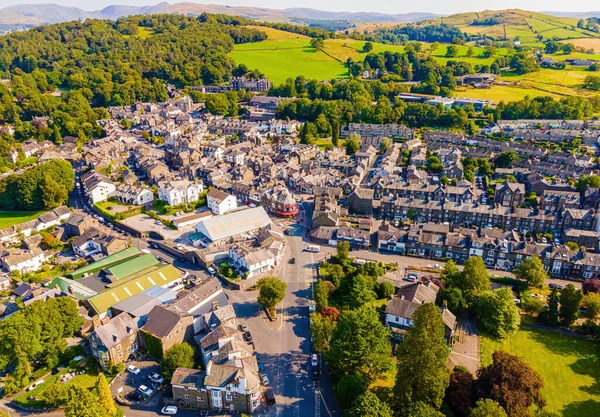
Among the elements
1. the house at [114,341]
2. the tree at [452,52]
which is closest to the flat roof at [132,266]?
the house at [114,341]

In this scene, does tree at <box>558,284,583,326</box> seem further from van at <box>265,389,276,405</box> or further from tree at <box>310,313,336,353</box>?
van at <box>265,389,276,405</box>

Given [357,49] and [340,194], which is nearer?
[340,194]

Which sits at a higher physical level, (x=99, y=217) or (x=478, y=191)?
(x=478, y=191)

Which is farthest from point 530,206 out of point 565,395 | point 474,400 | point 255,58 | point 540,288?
point 255,58

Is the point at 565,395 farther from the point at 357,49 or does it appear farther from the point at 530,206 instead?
the point at 357,49

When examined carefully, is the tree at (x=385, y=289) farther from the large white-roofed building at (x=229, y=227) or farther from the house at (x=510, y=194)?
the house at (x=510, y=194)

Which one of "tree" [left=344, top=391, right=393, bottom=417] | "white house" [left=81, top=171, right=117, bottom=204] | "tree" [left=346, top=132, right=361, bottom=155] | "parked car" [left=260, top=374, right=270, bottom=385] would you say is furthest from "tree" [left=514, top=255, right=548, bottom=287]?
"white house" [left=81, top=171, right=117, bottom=204]

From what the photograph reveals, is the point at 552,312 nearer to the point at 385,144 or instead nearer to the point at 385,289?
the point at 385,289

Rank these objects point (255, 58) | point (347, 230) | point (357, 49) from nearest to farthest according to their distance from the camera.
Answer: point (347, 230) → point (255, 58) → point (357, 49)
